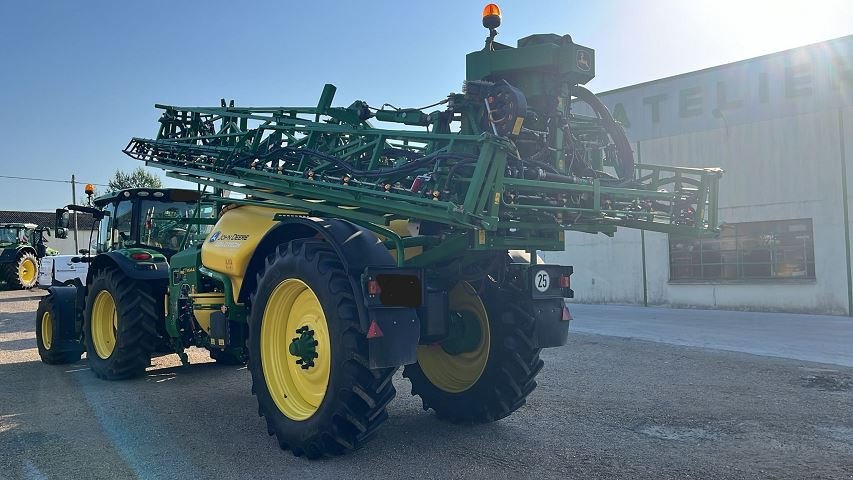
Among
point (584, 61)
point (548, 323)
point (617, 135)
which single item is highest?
point (584, 61)

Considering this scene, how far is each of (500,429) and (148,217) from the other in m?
A: 5.74

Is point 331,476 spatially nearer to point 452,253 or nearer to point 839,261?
point 452,253

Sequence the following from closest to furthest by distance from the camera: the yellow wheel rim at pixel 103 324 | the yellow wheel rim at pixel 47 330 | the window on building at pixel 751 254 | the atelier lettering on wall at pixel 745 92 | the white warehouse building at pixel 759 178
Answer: the yellow wheel rim at pixel 103 324
the yellow wheel rim at pixel 47 330
the white warehouse building at pixel 759 178
the atelier lettering on wall at pixel 745 92
the window on building at pixel 751 254

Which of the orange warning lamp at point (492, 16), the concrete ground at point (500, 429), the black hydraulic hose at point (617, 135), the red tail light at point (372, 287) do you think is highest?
the orange warning lamp at point (492, 16)

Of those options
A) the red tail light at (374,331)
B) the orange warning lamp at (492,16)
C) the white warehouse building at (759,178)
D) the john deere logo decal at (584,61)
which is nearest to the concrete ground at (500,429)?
the red tail light at (374,331)

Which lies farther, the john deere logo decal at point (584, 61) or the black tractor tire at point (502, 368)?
the black tractor tire at point (502, 368)

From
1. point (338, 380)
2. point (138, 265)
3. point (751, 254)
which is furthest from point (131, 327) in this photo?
point (751, 254)

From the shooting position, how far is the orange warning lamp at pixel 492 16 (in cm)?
508

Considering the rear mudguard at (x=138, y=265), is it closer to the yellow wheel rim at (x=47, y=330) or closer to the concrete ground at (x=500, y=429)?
the concrete ground at (x=500, y=429)

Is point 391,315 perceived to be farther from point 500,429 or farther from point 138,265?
point 138,265

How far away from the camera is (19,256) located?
2514cm

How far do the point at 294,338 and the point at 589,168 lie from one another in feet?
8.80

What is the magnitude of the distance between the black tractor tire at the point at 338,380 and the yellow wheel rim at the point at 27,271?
980 inches

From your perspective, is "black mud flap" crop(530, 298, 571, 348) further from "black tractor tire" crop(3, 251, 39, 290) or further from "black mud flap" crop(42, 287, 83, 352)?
"black tractor tire" crop(3, 251, 39, 290)
